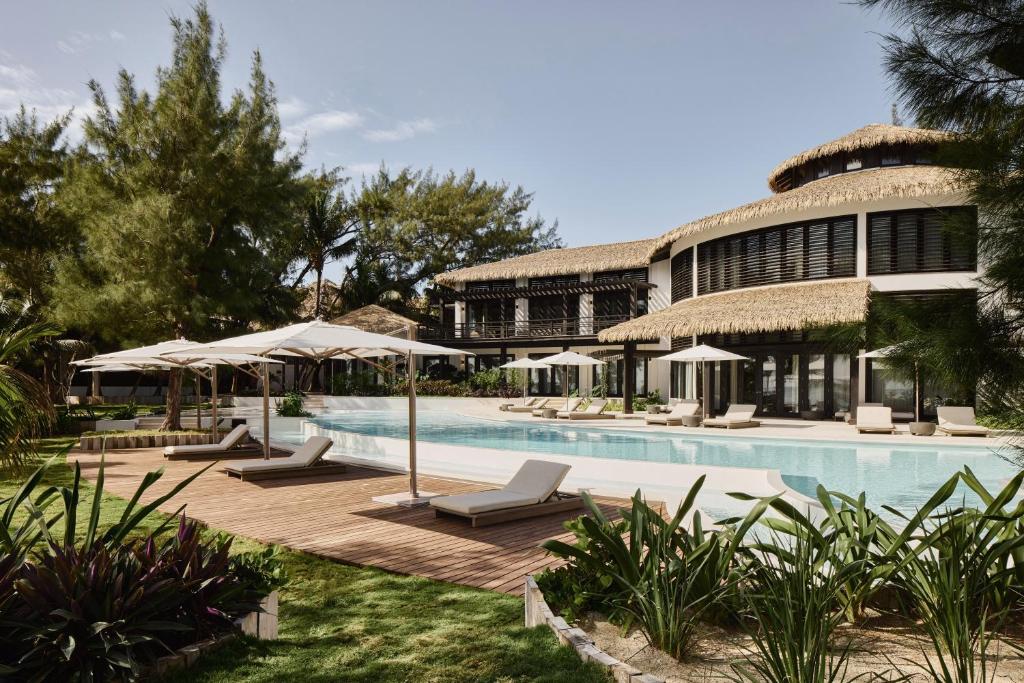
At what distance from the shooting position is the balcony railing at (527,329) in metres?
33.9

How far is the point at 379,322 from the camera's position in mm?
35719

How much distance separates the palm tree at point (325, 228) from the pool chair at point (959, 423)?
109ft

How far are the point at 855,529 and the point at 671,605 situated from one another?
55.2 inches

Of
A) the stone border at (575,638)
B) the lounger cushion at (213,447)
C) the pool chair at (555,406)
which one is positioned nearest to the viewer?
the stone border at (575,638)

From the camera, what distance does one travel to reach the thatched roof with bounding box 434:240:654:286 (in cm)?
3359

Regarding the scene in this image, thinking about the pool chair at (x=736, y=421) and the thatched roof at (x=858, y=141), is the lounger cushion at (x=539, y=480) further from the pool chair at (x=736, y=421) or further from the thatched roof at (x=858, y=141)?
the thatched roof at (x=858, y=141)

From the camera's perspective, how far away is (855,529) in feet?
13.0

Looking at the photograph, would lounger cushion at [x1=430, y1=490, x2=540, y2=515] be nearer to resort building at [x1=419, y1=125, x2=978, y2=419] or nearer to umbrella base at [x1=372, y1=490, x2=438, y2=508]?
umbrella base at [x1=372, y1=490, x2=438, y2=508]

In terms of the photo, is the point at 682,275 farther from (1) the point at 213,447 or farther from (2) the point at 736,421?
(1) the point at 213,447

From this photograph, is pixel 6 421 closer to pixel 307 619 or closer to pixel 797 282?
pixel 307 619

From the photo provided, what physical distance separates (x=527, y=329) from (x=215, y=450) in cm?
2426

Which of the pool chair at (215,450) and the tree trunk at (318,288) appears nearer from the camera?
the pool chair at (215,450)

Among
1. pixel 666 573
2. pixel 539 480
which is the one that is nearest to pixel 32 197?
pixel 539 480

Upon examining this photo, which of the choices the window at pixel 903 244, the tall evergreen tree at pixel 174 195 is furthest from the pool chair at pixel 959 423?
the tall evergreen tree at pixel 174 195
